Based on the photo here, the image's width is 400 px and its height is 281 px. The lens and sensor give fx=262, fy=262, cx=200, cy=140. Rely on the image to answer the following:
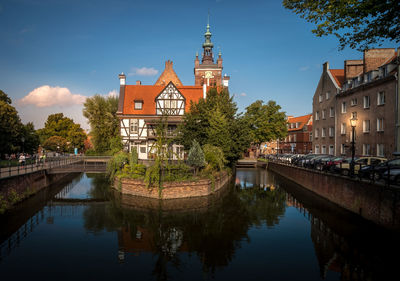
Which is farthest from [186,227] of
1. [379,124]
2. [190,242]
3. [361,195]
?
[379,124]

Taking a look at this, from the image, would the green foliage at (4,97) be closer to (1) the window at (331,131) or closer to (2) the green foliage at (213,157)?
(2) the green foliage at (213,157)

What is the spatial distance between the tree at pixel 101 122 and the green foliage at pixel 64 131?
2019cm

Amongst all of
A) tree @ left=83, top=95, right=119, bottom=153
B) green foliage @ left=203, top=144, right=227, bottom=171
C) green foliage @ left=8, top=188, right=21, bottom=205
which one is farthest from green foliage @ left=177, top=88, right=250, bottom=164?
tree @ left=83, top=95, right=119, bottom=153

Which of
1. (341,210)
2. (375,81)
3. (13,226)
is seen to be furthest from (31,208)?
(375,81)

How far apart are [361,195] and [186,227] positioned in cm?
986

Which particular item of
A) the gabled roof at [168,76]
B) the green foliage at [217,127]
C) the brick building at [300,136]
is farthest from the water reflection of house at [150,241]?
the brick building at [300,136]

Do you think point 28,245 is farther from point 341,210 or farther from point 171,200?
point 341,210

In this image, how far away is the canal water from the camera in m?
9.40

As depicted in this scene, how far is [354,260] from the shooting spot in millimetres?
10141

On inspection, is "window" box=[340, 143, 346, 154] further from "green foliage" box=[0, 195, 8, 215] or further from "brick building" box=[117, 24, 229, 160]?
"green foliage" box=[0, 195, 8, 215]

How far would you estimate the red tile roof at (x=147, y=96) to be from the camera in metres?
38.4

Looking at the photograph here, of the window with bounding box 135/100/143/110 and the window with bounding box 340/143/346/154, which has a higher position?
the window with bounding box 135/100/143/110

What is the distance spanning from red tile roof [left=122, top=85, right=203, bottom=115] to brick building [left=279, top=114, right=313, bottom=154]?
24.8 meters

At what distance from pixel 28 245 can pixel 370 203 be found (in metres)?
16.7
